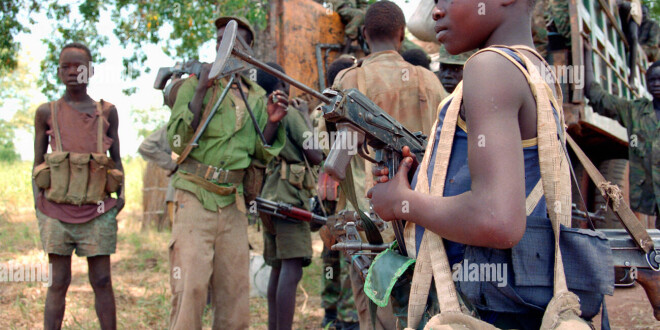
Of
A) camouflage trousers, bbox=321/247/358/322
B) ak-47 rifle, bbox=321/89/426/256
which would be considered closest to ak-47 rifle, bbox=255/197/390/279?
ak-47 rifle, bbox=321/89/426/256

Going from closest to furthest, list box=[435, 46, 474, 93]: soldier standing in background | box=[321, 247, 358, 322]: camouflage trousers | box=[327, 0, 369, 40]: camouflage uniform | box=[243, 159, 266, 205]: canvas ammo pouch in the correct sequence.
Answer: box=[243, 159, 266, 205]: canvas ammo pouch → box=[435, 46, 474, 93]: soldier standing in background → box=[321, 247, 358, 322]: camouflage trousers → box=[327, 0, 369, 40]: camouflage uniform

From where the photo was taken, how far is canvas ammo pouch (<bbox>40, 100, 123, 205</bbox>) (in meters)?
3.59

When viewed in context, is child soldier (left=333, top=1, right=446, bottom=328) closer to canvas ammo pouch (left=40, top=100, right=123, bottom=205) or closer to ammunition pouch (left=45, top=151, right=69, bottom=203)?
canvas ammo pouch (left=40, top=100, right=123, bottom=205)

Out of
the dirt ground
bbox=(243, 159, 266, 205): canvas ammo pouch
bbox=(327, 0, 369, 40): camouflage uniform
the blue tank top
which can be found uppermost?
bbox=(327, 0, 369, 40): camouflage uniform

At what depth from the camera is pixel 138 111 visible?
114 feet

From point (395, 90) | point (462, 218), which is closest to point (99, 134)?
point (395, 90)

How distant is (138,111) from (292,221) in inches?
1302

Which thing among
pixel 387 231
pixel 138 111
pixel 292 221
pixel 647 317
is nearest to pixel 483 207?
pixel 387 231

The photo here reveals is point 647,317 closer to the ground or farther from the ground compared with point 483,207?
closer to the ground

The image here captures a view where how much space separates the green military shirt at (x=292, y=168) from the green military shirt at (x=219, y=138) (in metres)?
0.70

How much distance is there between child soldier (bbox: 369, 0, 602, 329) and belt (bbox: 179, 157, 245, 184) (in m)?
2.00

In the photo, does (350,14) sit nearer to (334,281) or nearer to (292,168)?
(292,168)

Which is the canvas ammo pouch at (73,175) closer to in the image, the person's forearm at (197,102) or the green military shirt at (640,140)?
the person's forearm at (197,102)

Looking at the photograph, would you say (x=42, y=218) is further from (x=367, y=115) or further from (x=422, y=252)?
(x=422, y=252)
